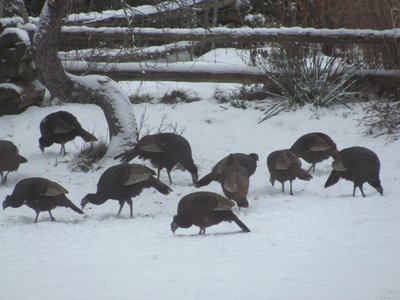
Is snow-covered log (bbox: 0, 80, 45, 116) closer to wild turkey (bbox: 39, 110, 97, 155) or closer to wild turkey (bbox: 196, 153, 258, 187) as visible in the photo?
wild turkey (bbox: 39, 110, 97, 155)

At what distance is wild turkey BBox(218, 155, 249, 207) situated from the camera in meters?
7.88

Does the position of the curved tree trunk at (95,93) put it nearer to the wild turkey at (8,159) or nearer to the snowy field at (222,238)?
the snowy field at (222,238)

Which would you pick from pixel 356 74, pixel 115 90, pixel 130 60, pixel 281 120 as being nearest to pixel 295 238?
pixel 115 90

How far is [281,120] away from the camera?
11906mm

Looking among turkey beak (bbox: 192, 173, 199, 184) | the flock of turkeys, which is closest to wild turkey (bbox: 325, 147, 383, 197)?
the flock of turkeys

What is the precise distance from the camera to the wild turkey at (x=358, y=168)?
837cm

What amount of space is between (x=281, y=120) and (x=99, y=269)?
6724 mm

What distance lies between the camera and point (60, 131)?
10.4 m

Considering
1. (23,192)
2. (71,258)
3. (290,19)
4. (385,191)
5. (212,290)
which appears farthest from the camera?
(290,19)

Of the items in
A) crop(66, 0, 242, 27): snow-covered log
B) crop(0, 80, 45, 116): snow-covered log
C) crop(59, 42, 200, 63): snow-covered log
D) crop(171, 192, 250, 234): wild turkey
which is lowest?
crop(171, 192, 250, 234): wild turkey

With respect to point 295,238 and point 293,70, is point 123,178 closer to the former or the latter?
point 295,238

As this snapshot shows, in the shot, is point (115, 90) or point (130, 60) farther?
point (130, 60)

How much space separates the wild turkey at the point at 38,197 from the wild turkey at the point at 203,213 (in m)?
1.41

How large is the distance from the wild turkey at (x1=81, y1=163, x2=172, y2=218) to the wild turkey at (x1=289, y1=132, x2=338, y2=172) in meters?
2.43
